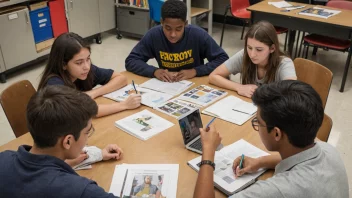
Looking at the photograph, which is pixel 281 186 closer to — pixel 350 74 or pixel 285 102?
pixel 285 102

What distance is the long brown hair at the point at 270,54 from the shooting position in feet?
6.86

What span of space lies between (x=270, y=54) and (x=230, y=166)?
38.0 inches

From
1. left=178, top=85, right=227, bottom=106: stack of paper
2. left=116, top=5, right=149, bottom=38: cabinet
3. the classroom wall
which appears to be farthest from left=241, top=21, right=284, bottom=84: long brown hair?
the classroom wall

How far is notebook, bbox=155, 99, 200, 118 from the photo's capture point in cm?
191

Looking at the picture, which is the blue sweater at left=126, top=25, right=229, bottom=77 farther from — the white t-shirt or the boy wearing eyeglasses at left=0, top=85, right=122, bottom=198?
the boy wearing eyeglasses at left=0, top=85, right=122, bottom=198

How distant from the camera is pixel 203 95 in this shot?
83.3 inches

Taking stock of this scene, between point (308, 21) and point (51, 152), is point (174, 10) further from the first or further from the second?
point (308, 21)

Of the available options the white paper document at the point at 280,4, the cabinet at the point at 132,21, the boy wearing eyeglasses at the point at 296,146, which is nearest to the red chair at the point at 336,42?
the white paper document at the point at 280,4

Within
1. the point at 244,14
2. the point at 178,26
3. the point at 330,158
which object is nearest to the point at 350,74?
the point at 244,14

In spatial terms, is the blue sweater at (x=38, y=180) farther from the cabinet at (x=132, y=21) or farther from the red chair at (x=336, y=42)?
the cabinet at (x=132, y=21)

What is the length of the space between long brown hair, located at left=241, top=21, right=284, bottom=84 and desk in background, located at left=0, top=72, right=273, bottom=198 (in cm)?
52

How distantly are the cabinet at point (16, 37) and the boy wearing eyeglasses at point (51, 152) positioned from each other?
3.18 metres

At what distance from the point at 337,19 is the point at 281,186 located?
3.05 meters

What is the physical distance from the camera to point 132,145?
163cm
